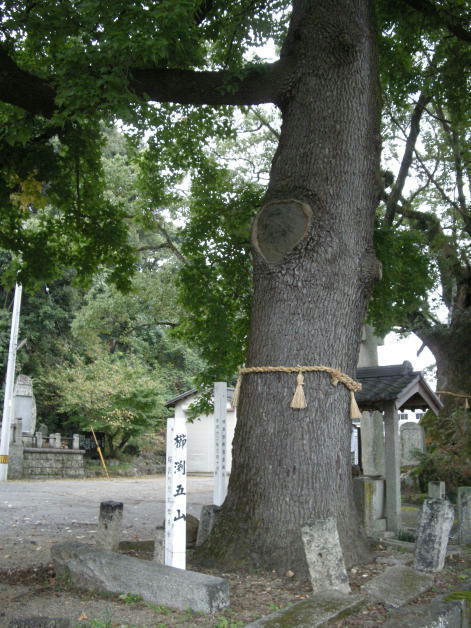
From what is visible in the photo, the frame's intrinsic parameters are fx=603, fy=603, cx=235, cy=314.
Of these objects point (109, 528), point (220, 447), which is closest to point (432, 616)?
point (109, 528)

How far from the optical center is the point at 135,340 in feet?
100

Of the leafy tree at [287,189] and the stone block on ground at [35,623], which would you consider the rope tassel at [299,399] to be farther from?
the stone block on ground at [35,623]

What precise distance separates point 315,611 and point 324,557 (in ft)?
2.44

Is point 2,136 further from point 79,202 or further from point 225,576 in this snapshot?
point 225,576

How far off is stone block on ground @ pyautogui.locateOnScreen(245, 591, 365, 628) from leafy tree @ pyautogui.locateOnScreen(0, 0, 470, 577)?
99cm

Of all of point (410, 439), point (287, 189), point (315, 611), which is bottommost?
point (315, 611)

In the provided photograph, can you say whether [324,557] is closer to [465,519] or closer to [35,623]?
[35,623]

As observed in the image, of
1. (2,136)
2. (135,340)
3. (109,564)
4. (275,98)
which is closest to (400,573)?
(109,564)

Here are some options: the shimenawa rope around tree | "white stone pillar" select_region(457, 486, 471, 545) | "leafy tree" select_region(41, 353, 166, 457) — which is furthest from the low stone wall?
the shimenawa rope around tree

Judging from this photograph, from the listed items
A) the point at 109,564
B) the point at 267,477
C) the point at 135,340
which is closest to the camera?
the point at 109,564

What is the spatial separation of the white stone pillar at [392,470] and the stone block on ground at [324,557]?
459 cm

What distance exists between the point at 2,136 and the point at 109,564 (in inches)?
238

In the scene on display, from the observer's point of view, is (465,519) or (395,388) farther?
(395,388)

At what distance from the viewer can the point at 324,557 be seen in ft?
16.6
